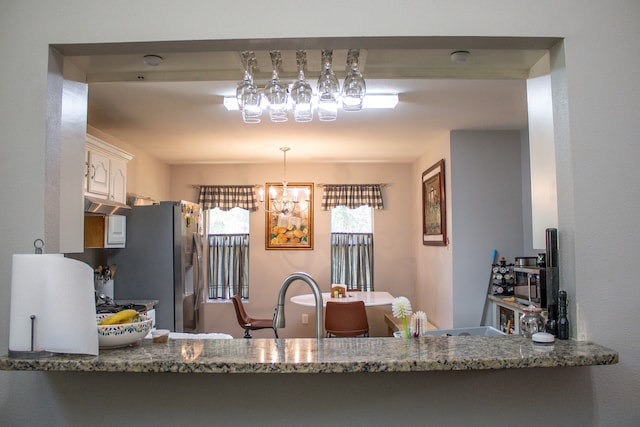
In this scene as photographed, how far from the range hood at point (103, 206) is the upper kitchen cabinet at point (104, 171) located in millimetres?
57

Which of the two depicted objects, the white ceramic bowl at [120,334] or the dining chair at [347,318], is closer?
the white ceramic bowl at [120,334]

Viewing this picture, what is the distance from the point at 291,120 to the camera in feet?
14.5

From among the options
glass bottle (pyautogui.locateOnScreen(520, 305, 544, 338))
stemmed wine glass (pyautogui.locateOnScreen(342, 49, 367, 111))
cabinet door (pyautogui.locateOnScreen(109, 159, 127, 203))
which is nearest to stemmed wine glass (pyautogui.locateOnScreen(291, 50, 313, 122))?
stemmed wine glass (pyautogui.locateOnScreen(342, 49, 367, 111))

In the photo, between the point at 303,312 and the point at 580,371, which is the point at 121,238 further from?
the point at 580,371

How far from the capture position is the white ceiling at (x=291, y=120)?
2.13 metres

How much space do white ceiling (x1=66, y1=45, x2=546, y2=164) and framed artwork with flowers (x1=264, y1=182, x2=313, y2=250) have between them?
1.63ft

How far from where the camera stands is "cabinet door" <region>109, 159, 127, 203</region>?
431 centimetres

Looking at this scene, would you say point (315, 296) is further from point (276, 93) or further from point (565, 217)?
point (565, 217)

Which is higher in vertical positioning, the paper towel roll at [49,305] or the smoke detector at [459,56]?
the smoke detector at [459,56]

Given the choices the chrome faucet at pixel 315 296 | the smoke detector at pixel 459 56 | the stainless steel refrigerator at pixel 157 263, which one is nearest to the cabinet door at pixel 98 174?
the stainless steel refrigerator at pixel 157 263

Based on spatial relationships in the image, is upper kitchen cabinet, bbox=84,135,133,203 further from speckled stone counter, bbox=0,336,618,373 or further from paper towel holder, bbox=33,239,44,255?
speckled stone counter, bbox=0,336,618,373

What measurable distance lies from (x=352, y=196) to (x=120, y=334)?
5308 millimetres

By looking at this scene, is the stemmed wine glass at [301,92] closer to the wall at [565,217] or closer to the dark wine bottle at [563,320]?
the wall at [565,217]

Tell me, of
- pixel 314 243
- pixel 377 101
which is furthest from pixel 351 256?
pixel 377 101
